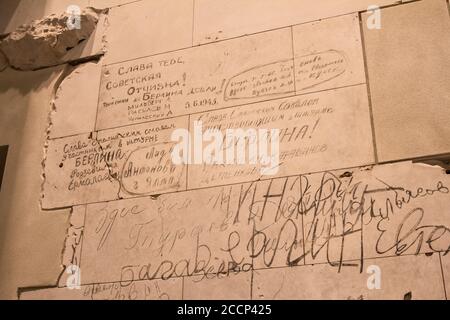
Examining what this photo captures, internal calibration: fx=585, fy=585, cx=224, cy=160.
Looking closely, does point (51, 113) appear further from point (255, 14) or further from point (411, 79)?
point (411, 79)

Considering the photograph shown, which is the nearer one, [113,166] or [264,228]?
[264,228]

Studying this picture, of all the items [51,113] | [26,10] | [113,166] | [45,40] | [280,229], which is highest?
[26,10]

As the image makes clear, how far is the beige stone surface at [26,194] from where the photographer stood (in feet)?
10.1

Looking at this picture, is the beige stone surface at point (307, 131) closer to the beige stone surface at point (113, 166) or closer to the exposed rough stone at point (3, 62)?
the beige stone surface at point (113, 166)

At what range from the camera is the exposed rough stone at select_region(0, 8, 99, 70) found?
3.73 metres

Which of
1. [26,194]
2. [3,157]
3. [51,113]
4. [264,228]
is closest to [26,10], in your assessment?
[51,113]

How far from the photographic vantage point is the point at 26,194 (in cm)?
333

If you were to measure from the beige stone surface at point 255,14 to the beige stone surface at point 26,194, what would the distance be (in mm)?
1010

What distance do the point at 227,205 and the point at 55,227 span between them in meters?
0.99

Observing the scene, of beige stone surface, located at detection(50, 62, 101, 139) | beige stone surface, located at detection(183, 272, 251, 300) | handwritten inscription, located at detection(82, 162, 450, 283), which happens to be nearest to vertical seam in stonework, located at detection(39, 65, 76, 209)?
beige stone surface, located at detection(50, 62, 101, 139)

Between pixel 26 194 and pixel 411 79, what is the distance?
7.13ft

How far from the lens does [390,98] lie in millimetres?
2811

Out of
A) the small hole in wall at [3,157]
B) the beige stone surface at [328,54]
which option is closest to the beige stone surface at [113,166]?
the small hole in wall at [3,157]
